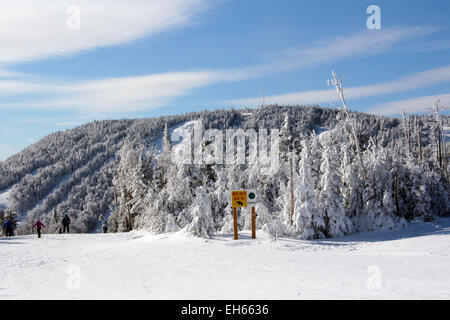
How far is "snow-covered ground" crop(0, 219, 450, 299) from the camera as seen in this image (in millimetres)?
8469

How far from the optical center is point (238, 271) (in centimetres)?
1108

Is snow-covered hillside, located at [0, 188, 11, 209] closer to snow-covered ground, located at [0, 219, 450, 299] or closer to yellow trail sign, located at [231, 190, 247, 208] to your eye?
snow-covered ground, located at [0, 219, 450, 299]

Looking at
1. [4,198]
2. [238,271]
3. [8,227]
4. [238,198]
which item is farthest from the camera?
[4,198]

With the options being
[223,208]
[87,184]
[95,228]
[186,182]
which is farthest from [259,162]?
[87,184]

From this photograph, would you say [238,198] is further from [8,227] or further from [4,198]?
[4,198]

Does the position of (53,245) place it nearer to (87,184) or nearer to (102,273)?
(102,273)

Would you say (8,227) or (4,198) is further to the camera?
(4,198)

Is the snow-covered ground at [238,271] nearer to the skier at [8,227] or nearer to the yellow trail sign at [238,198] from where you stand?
the yellow trail sign at [238,198]

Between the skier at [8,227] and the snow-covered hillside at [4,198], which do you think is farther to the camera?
the snow-covered hillside at [4,198]

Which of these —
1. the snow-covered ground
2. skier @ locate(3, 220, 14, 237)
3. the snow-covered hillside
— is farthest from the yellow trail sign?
the snow-covered hillside

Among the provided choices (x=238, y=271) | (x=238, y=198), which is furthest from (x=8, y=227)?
(x=238, y=271)

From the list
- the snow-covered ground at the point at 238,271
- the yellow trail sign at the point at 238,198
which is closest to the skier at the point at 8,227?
the snow-covered ground at the point at 238,271

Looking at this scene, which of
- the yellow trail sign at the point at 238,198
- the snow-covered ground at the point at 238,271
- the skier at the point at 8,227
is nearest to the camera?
the snow-covered ground at the point at 238,271

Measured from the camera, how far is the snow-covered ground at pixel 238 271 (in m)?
8.47
